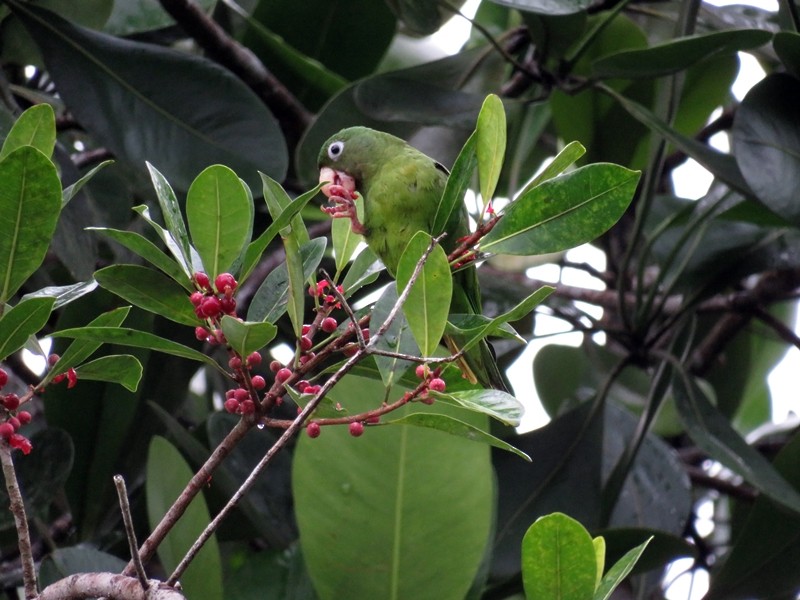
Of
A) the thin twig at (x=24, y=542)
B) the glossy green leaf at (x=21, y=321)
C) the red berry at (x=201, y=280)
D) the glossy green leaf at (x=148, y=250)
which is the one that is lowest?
the thin twig at (x=24, y=542)

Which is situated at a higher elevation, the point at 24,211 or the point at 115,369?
the point at 24,211

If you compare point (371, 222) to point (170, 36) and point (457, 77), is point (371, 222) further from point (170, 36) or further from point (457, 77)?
point (170, 36)

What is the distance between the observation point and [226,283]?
979mm

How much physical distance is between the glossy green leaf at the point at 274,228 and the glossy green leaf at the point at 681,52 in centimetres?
92

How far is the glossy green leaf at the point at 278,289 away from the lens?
1064 mm

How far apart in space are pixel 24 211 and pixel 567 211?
512 mm

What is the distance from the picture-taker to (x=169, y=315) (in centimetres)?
103

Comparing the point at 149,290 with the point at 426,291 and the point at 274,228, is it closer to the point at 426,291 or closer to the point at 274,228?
the point at 274,228

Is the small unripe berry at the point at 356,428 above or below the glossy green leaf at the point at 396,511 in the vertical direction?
above

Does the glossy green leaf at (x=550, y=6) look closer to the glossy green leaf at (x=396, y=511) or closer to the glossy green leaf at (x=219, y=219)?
the glossy green leaf at (x=396, y=511)

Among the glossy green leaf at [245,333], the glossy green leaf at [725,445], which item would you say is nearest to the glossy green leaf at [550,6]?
the glossy green leaf at [725,445]

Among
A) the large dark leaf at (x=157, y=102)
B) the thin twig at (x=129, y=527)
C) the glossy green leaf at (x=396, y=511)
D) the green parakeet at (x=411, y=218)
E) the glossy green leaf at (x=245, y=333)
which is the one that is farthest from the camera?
the large dark leaf at (x=157, y=102)

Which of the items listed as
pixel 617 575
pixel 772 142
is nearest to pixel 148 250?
pixel 617 575

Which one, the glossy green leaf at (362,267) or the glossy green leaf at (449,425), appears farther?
the glossy green leaf at (362,267)
